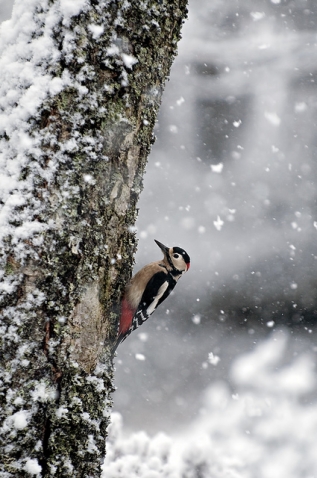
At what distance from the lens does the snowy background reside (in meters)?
7.84

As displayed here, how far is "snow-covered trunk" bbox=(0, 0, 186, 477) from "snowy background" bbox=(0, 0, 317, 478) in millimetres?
6516

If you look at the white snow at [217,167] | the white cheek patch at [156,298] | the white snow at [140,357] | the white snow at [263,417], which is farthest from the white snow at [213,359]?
the white cheek patch at [156,298]

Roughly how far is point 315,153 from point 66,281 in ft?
26.3

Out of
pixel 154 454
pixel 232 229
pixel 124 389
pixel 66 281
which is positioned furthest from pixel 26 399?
pixel 124 389

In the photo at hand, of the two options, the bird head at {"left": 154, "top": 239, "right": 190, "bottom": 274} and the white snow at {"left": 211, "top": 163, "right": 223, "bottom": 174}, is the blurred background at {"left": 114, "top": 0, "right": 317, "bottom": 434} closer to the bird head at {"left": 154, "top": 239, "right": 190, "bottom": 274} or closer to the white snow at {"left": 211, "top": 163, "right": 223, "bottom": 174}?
the white snow at {"left": 211, "top": 163, "right": 223, "bottom": 174}

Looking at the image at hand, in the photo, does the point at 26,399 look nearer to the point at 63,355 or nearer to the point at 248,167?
the point at 63,355

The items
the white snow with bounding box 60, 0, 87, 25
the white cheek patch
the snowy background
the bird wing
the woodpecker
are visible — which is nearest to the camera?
the white snow with bounding box 60, 0, 87, 25

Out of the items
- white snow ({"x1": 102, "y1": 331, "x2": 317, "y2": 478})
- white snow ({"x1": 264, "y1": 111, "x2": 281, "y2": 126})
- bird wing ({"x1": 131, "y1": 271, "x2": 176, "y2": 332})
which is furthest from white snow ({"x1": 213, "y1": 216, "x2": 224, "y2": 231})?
bird wing ({"x1": 131, "y1": 271, "x2": 176, "y2": 332})

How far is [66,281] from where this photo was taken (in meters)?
1.30

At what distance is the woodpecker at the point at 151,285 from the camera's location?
217 cm

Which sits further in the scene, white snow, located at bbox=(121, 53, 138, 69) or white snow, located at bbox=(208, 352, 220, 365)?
white snow, located at bbox=(208, 352, 220, 365)

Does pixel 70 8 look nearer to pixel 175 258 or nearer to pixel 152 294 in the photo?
pixel 152 294

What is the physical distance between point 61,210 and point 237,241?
769 centimetres

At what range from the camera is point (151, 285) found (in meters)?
2.66
